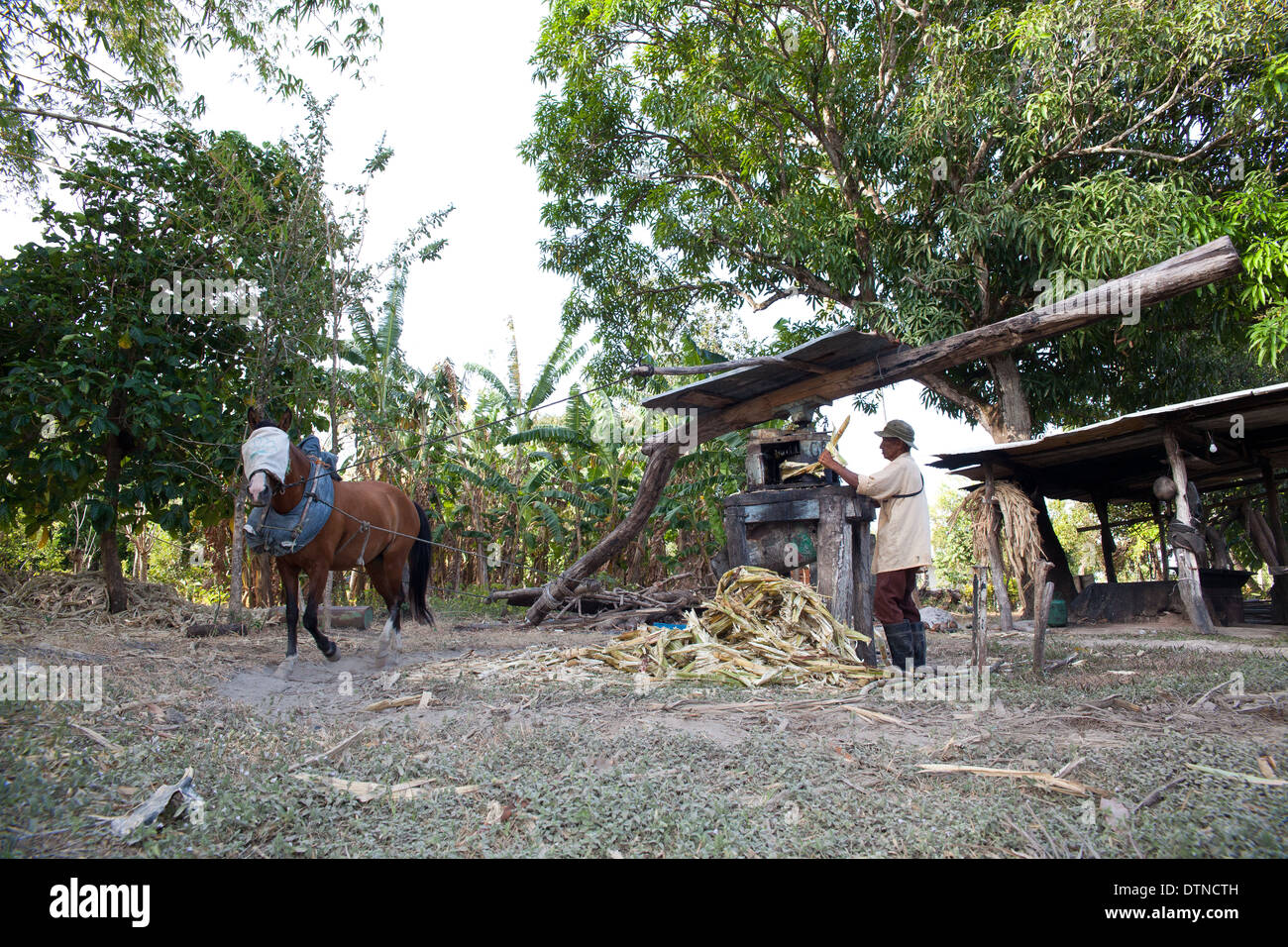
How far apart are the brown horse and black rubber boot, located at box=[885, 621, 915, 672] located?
402 cm

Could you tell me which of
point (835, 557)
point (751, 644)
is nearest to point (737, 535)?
point (835, 557)

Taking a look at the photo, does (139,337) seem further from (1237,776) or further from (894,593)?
(1237,776)

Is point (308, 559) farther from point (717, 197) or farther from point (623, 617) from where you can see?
point (717, 197)

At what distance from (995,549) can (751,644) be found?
23.4 feet

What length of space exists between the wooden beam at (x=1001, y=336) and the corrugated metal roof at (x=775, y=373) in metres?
0.09

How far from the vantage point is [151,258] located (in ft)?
25.2

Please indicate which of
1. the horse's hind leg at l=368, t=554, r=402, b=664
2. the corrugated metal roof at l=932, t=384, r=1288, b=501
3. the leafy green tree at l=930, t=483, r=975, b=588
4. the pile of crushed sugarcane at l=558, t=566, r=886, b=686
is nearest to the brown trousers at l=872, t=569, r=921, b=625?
the pile of crushed sugarcane at l=558, t=566, r=886, b=686

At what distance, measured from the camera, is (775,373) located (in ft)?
20.4

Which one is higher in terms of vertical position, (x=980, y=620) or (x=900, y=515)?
(x=900, y=515)

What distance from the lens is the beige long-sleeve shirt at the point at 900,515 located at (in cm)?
530

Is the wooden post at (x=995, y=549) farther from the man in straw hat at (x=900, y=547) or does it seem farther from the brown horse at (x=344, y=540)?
the brown horse at (x=344, y=540)

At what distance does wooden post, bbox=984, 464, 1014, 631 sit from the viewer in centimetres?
1048
